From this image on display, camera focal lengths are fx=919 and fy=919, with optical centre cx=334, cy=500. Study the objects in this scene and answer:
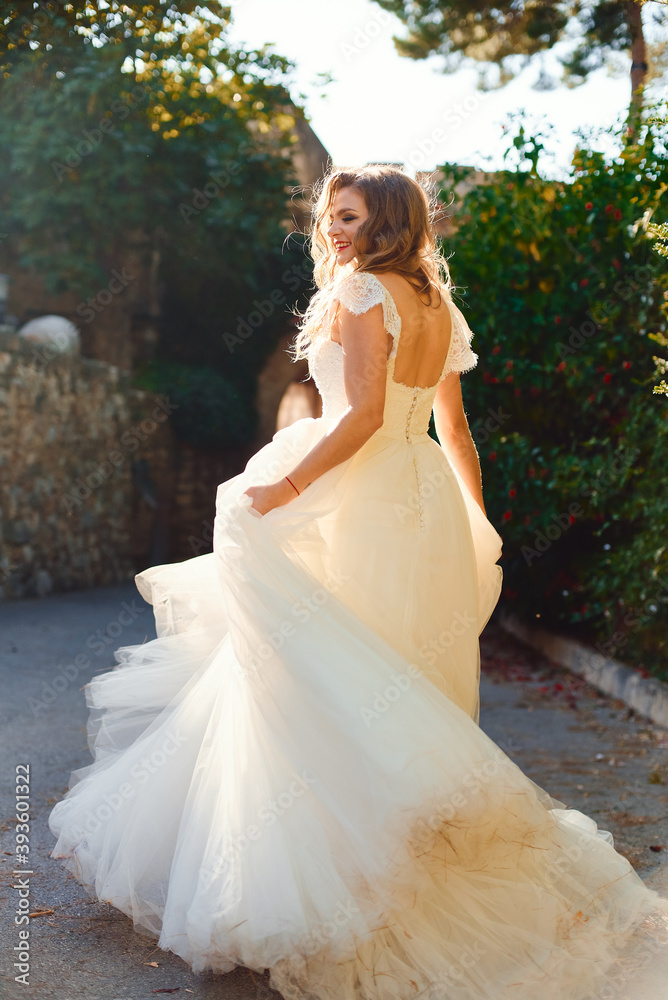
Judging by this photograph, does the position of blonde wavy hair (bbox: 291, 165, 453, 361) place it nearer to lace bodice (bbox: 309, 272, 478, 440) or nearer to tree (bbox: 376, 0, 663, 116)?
lace bodice (bbox: 309, 272, 478, 440)

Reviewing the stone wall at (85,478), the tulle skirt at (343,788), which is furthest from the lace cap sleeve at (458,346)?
the stone wall at (85,478)

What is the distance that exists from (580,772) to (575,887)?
1.89 metres

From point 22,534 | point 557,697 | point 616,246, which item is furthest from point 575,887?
point 22,534

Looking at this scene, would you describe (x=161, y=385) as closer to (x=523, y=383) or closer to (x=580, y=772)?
(x=523, y=383)

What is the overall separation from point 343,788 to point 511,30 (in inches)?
531

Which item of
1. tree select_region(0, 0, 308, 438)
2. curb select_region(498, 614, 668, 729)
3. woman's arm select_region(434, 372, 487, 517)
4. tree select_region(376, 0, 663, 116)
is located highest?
tree select_region(376, 0, 663, 116)

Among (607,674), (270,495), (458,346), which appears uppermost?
(458,346)

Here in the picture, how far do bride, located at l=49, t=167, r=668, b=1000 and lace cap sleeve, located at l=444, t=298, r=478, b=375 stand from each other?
0.01 meters

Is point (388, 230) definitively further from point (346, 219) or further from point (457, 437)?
point (457, 437)

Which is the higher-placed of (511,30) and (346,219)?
(511,30)

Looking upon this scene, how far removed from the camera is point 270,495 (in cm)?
244

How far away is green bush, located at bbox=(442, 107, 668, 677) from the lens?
5812 millimetres

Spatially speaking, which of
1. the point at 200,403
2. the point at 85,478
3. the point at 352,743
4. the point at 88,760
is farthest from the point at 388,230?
the point at 200,403

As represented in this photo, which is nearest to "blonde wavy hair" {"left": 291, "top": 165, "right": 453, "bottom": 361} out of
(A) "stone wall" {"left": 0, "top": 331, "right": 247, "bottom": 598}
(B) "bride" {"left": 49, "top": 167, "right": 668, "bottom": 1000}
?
(B) "bride" {"left": 49, "top": 167, "right": 668, "bottom": 1000}
